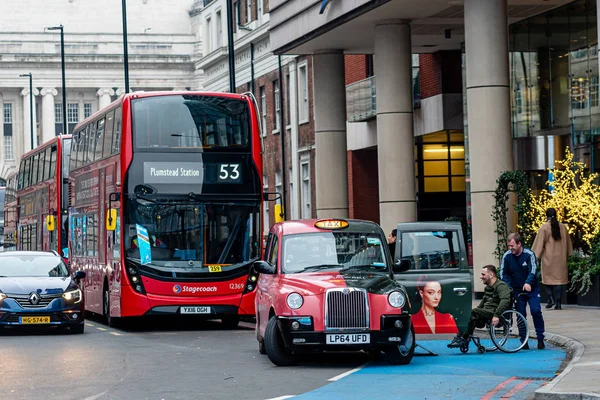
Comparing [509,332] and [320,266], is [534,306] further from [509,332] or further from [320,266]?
[320,266]

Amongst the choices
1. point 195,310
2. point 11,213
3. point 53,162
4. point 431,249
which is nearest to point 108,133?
point 195,310

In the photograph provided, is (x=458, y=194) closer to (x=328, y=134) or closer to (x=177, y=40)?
(x=328, y=134)

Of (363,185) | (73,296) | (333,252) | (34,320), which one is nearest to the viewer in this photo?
(333,252)

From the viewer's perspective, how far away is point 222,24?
61438 mm

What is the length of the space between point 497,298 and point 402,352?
196 centimetres

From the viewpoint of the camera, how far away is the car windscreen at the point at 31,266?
23844 millimetres

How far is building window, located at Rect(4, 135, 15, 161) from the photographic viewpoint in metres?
103

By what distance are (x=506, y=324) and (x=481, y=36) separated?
1186 cm

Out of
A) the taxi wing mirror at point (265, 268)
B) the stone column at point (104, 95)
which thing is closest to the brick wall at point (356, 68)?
the taxi wing mirror at point (265, 268)

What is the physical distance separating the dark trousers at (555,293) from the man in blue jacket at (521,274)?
21.8ft

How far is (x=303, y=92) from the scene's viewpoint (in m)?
51.7

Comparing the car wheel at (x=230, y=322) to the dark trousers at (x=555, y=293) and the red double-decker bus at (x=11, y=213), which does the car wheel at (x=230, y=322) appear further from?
the red double-decker bus at (x=11, y=213)

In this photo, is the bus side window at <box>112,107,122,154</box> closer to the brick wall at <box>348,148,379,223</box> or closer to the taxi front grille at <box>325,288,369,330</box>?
the taxi front grille at <box>325,288,369,330</box>

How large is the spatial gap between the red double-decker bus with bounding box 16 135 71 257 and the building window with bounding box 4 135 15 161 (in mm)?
63771
